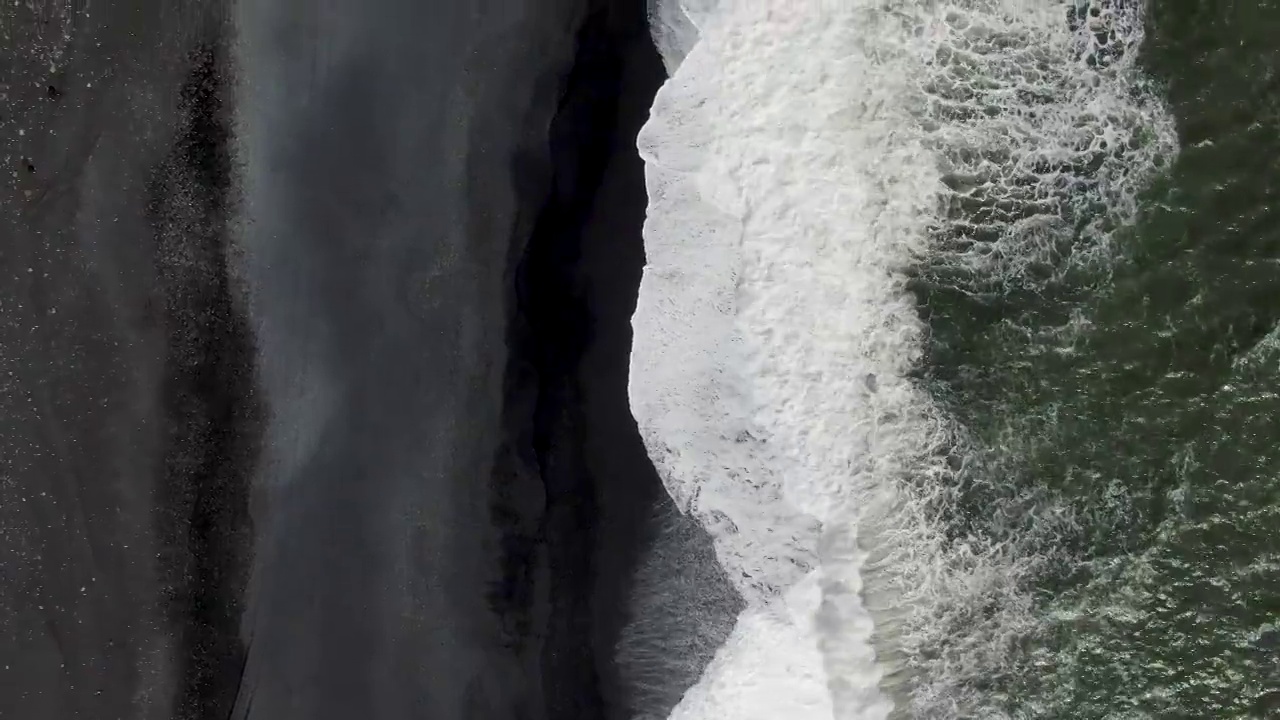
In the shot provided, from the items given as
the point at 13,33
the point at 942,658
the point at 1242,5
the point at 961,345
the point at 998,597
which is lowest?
the point at 942,658

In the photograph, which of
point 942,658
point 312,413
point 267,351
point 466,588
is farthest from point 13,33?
point 942,658

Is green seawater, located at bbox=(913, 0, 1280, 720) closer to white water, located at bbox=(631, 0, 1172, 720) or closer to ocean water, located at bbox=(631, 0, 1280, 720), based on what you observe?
ocean water, located at bbox=(631, 0, 1280, 720)

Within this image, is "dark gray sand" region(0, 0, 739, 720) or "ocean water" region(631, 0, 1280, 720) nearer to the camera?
"ocean water" region(631, 0, 1280, 720)

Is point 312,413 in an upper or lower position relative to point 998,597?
upper

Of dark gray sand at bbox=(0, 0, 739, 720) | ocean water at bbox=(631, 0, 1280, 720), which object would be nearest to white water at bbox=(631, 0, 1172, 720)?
ocean water at bbox=(631, 0, 1280, 720)

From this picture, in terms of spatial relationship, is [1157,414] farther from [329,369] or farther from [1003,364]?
[329,369]

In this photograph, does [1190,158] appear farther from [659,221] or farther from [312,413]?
[312,413]

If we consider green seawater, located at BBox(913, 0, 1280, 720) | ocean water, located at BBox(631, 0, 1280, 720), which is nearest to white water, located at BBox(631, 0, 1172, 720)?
ocean water, located at BBox(631, 0, 1280, 720)
